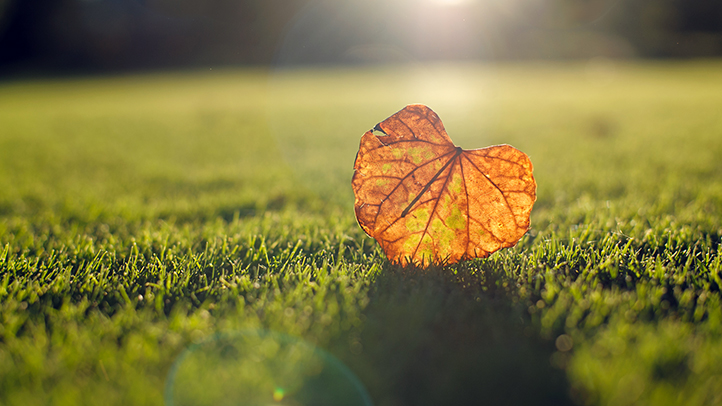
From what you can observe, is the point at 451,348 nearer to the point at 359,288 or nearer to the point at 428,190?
the point at 359,288

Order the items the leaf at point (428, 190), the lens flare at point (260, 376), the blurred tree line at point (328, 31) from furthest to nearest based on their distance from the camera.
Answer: the blurred tree line at point (328, 31) < the leaf at point (428, 190) < the lens flare at point (260, 376)

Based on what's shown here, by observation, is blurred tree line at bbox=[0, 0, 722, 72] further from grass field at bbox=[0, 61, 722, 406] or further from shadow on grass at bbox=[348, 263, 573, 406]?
shadow on grass at bbox=[348, 263, 573, 406]

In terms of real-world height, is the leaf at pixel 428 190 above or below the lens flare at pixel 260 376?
above

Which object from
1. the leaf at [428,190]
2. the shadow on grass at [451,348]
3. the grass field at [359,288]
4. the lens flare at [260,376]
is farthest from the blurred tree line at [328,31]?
the lens flare at [260,376]

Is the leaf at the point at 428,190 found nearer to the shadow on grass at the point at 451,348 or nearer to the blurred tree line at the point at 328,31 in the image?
the shadow on grass at the point at 451,348

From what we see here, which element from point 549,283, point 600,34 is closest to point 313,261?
point 549,283

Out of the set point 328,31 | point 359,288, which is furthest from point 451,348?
point 328,31

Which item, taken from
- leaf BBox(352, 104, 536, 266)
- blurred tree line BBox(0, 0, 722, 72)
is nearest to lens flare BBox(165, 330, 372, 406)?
leaf BBox(352, 104, 536, 266)

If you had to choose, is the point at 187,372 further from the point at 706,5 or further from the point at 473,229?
the point at 706,5
